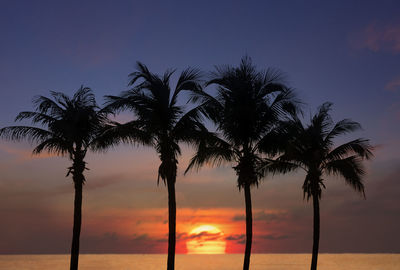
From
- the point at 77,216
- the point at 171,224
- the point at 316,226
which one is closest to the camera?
the point at 171,224

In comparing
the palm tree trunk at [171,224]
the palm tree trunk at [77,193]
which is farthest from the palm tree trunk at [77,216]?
the palm tree trunk at [171,224]

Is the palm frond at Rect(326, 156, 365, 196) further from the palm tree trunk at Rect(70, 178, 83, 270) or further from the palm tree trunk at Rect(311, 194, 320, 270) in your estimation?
the palm tree trunk at Rect(70, 178, 83, 270)

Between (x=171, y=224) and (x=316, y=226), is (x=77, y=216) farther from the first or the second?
(x=316, y=226)

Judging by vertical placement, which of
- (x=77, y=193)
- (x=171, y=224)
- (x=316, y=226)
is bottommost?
(x=171, y=224)

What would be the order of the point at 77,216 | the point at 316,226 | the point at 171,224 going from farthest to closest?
the point at 316,226 < the point at 77,216 < the point at 171,224

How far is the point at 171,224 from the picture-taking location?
28.8m

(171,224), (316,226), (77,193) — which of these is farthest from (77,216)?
A: (316,226)

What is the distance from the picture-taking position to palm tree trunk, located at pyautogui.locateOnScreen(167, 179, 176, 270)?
93.1 ft

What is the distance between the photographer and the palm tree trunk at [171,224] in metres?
28.4

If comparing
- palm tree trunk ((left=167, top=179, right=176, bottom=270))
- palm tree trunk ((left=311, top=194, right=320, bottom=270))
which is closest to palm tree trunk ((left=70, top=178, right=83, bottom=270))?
palm tree trunk ((left=167, top=179, right=176, bottom=270))

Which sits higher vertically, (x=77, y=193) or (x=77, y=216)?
(x=77, y=193)

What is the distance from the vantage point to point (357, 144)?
112ft

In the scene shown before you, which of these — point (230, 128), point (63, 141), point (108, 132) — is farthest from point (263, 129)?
point (63, 141)

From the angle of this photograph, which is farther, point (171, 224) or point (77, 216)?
point (77, 216)
